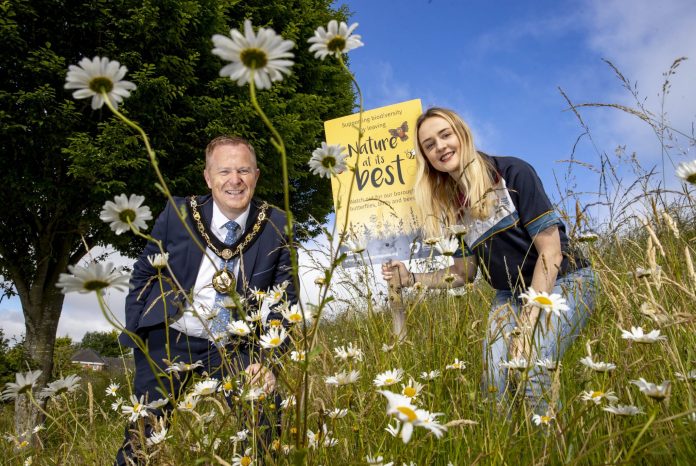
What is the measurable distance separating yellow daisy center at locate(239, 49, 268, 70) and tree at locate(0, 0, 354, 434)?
264 inches

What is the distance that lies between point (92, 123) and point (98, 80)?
26.4 ft

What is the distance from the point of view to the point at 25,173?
757cm

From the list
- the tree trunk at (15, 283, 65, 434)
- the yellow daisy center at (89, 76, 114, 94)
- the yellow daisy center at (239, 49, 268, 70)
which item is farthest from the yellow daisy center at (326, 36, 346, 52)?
the tree trunk at (15, 283, 65, 434)

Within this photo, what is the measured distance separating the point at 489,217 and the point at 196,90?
743 centimetres

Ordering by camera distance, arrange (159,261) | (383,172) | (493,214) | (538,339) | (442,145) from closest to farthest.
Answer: (538,339), (159,261), (493,214), (442,145), (383,172)

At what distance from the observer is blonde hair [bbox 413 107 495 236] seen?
8.92ft

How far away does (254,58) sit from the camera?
72 centimetres

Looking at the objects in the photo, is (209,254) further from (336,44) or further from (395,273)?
(336,44)

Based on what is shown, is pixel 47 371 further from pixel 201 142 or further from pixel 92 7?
pixel 92 7

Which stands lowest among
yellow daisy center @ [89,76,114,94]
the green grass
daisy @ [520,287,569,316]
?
the green grass

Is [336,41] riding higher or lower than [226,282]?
higher

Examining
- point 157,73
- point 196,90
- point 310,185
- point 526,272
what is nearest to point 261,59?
point 526,272

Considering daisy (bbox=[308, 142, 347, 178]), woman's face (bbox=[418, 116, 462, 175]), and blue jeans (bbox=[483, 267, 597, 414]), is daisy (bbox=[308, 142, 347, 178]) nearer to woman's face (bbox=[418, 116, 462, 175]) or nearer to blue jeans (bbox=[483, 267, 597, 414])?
blue jeans (bbox=[483, 267, 597, 414])

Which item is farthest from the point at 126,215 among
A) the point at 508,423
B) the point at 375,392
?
the point at 508,423
